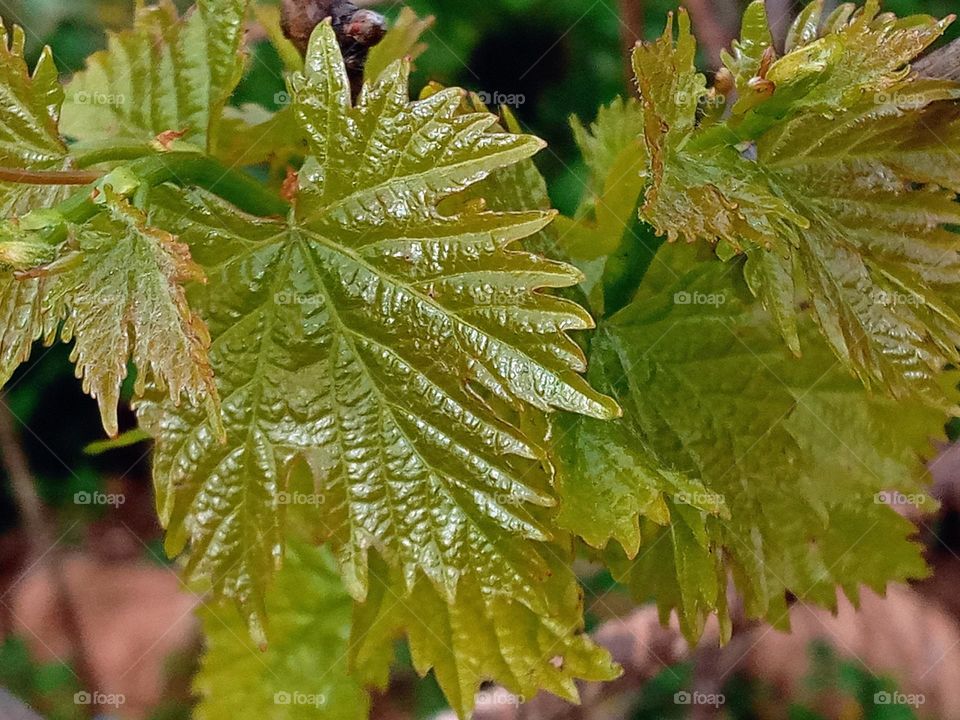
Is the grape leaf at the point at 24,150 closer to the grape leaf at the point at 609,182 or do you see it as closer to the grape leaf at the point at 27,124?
the grape leaf at the point at 27,124

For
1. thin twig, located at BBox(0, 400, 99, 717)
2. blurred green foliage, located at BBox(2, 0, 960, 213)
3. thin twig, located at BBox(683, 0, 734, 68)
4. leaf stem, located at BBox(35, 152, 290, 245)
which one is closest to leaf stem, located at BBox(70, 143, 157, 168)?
leaf stem, located at BBox(35, 152, 290, 245)

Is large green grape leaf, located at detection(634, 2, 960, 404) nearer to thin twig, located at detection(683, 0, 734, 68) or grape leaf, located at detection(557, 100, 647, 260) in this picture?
grape leaf, located at detection(557, 100, 647, 260)

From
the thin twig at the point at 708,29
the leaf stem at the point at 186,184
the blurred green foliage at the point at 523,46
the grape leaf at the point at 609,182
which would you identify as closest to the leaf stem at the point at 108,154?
the leaf stem at the point at 186,184

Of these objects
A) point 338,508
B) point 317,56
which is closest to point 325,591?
point 338,508

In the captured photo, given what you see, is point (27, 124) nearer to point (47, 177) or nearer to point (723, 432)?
point (47, 177)

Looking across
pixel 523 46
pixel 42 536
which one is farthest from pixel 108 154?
pixel 42 536

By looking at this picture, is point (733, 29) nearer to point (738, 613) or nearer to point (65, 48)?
point (738, 613)
